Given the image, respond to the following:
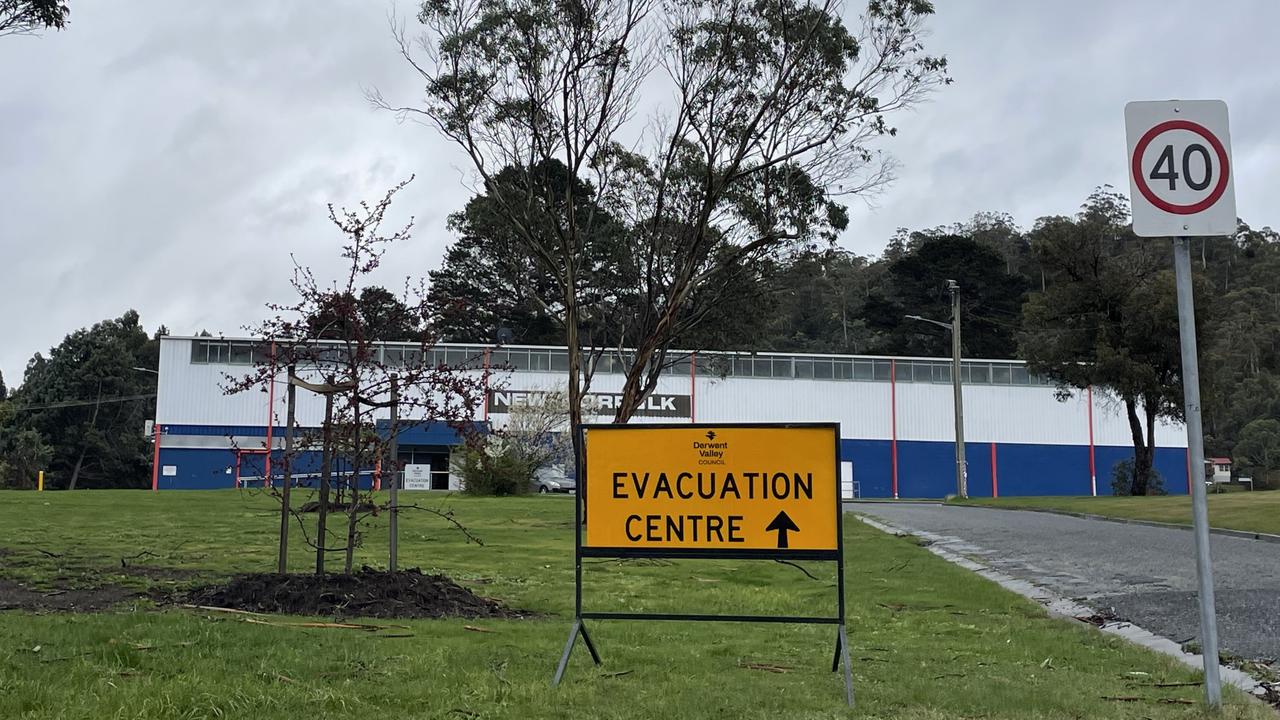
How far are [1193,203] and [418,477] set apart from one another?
52.2 meters

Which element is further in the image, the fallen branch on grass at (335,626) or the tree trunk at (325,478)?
the tree trunk at (325,478)

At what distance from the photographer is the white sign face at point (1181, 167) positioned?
5.62 meters

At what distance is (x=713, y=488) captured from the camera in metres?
6.49

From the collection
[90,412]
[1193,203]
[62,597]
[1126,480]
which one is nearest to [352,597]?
[62,597]

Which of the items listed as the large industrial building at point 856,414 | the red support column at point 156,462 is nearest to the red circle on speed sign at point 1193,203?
the large industrial building at point 856,414

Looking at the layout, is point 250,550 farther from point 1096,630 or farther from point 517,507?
point 517,507

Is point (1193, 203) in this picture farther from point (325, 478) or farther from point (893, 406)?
point (893, 406)

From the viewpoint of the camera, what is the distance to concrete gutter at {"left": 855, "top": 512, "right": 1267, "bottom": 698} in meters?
6.78

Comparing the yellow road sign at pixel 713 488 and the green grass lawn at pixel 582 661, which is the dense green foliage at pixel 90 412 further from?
the yellow road sign at pixel 713 488

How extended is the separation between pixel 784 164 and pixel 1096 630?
50.8 feet

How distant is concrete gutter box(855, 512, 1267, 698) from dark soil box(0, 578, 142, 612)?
286 inches

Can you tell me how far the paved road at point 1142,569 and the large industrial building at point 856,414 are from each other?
34.1 metres

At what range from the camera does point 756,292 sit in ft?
85.1

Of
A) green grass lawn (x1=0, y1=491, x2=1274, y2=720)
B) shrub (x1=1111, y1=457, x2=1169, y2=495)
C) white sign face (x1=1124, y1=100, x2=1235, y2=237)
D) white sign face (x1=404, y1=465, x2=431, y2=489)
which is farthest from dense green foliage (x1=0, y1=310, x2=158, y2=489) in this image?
white sign face (x1=1124, y1=100, x2=1235, y2=237)
